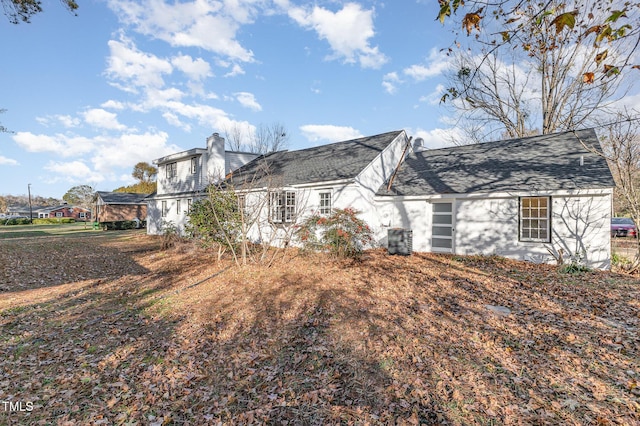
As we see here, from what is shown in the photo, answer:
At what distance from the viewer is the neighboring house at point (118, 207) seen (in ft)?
125

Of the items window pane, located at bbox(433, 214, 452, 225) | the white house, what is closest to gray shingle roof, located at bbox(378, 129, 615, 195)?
the white house

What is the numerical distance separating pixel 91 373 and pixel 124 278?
6.29m

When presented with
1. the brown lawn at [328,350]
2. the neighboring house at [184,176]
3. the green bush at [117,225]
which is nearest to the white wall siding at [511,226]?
the brown lawn at [328,350]

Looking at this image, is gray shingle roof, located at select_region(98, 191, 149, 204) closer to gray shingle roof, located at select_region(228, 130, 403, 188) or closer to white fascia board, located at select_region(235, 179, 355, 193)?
gray shingle roof, located at select_region(228, 130, 403, 188)

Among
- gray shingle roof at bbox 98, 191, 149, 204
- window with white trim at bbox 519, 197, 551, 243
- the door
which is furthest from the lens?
gray shingle roof at bbox 98, 191, 149, 204

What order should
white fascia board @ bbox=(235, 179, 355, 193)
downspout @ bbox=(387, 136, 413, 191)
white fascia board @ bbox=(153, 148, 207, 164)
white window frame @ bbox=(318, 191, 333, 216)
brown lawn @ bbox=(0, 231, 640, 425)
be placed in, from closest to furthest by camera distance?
brown lawn @ bbox=(0, 231, 640, 425)
white fascia board @ bbox=(235, 179, 355, 193)
white window frame @ bbox=(318, 191, 333, 216)
downspout @ bbox=(387, 136, 413, 191)
white fascia board @ bbox=(153, 148, 207, 164)

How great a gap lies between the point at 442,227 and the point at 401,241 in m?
2.00

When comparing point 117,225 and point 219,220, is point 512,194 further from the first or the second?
point 117,225

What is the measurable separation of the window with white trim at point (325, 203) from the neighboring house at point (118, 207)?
104 ft

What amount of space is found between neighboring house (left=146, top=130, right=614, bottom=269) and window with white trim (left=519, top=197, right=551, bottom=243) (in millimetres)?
29

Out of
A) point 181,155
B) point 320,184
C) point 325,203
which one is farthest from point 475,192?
point 181,155

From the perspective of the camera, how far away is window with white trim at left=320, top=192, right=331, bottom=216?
47.6 feet

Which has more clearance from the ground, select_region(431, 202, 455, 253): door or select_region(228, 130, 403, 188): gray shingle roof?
select_region(228, 130, 403, 188): gray shingle roof

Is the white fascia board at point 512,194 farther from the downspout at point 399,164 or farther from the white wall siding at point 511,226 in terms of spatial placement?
the downspout at point 399,164
